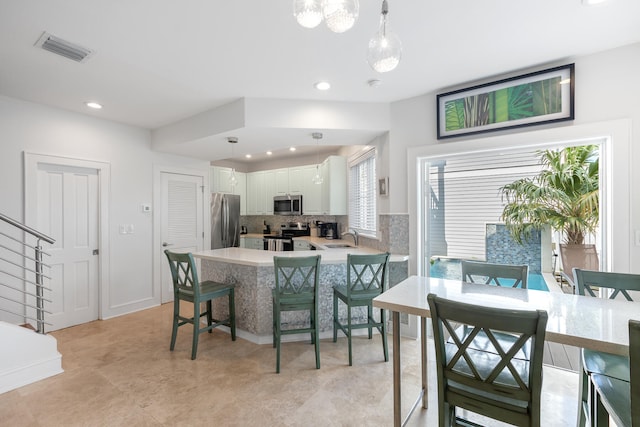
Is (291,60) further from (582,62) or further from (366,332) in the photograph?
(366,332)

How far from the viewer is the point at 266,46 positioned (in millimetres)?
2125

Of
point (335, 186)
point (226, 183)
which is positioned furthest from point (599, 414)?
point (226, 183)

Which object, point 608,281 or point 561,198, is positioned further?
point 561,198

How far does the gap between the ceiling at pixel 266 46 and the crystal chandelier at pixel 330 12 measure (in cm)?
83

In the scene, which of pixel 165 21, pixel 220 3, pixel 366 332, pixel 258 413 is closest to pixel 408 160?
pixel 366 332

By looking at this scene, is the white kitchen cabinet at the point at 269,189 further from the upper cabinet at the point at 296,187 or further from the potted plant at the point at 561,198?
the potted plant at the point at 561,198

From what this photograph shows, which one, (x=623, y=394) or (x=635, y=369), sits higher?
(x=635, y=369)

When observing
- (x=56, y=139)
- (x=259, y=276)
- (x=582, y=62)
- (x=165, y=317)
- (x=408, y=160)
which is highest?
(x=582, y=62)

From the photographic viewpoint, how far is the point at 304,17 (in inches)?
40.8

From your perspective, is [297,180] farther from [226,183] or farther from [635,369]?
[635,369]

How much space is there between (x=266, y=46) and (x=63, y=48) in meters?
1.45

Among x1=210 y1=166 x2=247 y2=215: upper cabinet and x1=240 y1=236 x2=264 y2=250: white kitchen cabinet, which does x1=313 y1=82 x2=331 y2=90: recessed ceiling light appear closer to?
x1=210 y1=166 x2=247 y2=215: upper cabinet

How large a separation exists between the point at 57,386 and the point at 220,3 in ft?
9.88

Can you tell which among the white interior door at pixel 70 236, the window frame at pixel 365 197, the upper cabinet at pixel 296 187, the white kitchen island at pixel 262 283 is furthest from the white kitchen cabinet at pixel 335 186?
the white interior door at pixel 70 236
